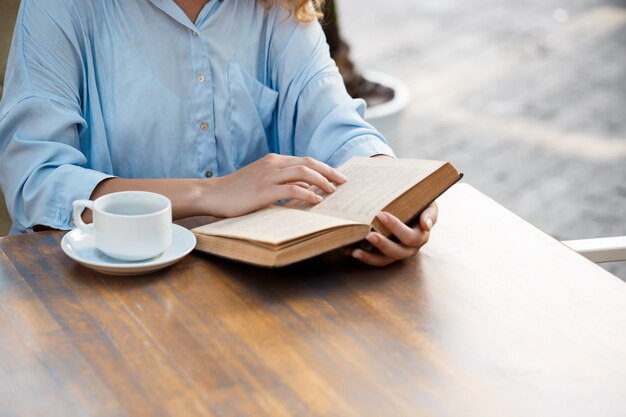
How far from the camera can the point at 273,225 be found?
111 centimetres

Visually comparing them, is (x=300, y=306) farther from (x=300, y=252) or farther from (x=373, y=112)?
(x=373, y=112)

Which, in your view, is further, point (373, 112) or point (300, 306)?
point (373, 112)

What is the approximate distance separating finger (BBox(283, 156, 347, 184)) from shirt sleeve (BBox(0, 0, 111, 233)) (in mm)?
264

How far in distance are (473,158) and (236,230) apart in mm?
2402

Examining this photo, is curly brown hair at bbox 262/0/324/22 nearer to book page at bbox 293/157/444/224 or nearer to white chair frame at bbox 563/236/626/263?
book page at bbox 293/157/444/224

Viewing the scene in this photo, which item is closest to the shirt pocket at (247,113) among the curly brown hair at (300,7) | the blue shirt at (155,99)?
the blue shirt at (155,99)

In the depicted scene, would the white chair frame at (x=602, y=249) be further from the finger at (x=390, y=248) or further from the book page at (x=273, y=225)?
the book page at (x=273, y=225)

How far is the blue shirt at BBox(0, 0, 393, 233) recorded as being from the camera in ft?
4.22

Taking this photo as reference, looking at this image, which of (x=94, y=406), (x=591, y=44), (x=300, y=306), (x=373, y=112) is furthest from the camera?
(x=591, y=44)

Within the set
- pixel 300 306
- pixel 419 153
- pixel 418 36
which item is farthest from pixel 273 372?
pixel 418 36

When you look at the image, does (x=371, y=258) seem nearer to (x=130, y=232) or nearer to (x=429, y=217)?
(x=429, y=217)

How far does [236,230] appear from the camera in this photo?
1.11 meters

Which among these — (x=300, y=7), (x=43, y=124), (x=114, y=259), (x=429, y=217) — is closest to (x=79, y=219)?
(x=114, y=259)

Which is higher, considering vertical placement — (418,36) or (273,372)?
(273,372)
